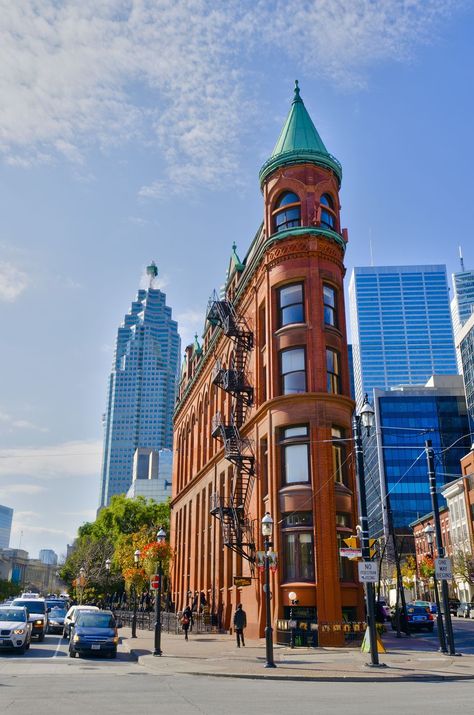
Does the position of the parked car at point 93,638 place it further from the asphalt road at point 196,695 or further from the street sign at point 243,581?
the street sign at point 243,581

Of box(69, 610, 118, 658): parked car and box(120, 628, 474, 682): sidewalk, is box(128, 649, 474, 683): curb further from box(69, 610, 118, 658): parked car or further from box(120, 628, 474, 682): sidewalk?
box(69, 610, 118, 658): parked car

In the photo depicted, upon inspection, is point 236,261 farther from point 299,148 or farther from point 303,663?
point 303,663

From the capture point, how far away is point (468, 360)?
130375 mm

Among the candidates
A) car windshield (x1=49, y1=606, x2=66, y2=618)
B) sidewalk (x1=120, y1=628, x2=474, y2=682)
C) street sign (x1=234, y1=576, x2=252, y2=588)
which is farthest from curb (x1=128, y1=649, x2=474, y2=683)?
car windshield (x1=49, y1=606, x2=66, y2=618)

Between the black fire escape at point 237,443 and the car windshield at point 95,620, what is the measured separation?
9.57 m

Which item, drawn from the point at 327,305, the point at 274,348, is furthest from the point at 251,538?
the point at 327,305

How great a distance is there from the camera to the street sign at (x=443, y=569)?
23.4m

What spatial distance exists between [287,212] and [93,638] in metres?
22.5

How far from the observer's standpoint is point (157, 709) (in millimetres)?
12102

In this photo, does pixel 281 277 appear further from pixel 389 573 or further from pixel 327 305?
pixel 389 573

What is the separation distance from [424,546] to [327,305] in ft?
281

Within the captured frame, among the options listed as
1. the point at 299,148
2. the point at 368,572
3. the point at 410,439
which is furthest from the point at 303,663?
the point at 410,439

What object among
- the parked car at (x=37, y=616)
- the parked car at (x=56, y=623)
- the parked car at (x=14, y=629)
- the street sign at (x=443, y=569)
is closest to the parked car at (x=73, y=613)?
the parked car at (x=37, y=616)

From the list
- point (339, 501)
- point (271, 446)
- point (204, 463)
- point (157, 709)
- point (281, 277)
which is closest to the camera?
point (157, 709)
